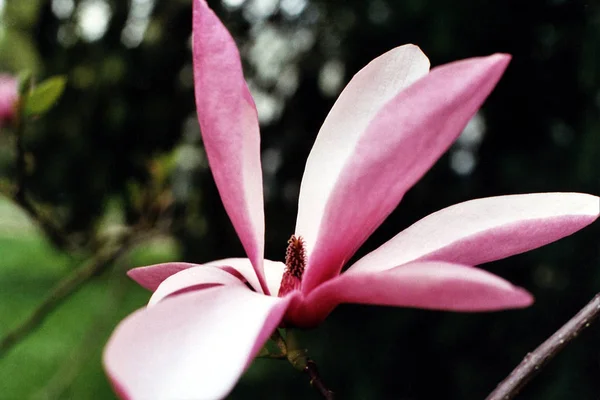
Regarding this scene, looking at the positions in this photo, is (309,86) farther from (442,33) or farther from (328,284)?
(328,284)

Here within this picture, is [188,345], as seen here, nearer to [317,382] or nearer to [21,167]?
[317,382]

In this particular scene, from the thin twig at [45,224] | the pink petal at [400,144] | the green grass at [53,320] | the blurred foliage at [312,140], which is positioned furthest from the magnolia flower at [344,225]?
the green grass at [53,320]

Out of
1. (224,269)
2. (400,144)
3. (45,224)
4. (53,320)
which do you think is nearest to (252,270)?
(224,269)

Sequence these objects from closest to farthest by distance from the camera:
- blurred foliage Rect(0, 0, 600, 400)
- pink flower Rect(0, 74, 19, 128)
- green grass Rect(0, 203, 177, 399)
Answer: blurred foliage Rect(0, 0, 600, 400)
pink flower Rect(0, 74, 19, 128)
green grass Rect(0, 203, 177, 399)

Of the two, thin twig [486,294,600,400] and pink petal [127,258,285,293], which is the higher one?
pink petal [127,258,285,293]

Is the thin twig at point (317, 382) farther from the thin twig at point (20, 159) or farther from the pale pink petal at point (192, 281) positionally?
the thin twig at point (20, 159)

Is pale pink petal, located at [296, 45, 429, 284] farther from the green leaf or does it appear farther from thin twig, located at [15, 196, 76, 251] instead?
thin twig, located at [15, 196, 76, 251]

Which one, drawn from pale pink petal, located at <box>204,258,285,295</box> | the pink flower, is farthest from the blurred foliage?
pale pink petal, located at <box>204,258,285,295</box>

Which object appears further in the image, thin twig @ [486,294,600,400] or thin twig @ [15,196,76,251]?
thin twig @ [15,196,76,251]
